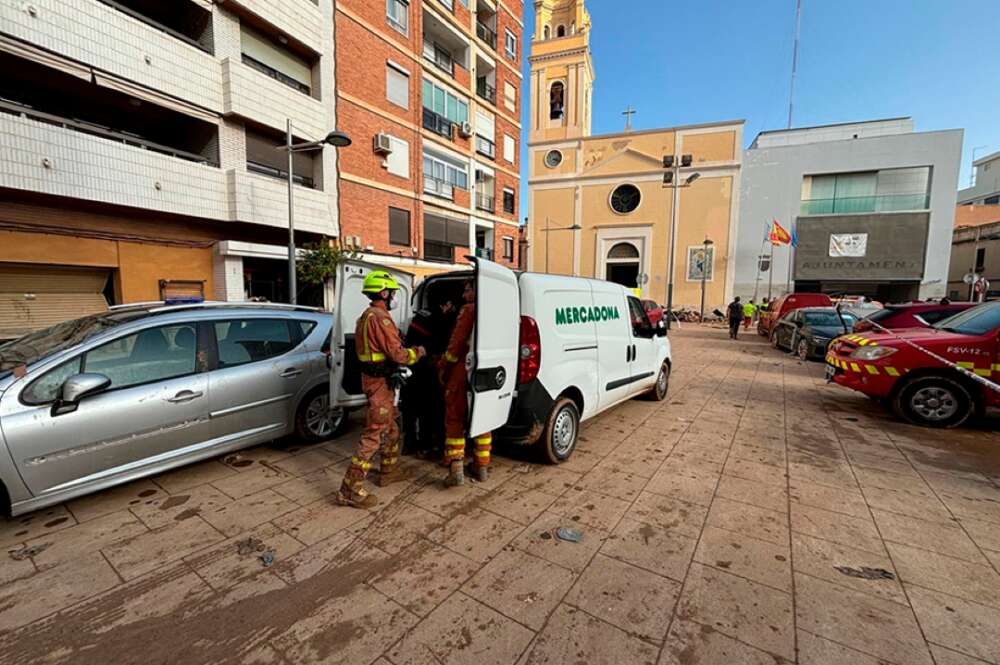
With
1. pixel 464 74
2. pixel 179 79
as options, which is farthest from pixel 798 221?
pixel 179 79

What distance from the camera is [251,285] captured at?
12.6 meters

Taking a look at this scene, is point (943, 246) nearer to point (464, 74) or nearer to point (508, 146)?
point (508, 146)

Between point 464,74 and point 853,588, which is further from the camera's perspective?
point 464,74

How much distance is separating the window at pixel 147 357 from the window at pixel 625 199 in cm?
3174

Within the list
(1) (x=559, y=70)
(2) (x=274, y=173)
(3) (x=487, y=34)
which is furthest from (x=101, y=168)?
(1) (x=559, y=70)

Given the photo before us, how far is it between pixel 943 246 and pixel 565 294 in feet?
116

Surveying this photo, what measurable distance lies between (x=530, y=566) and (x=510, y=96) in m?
25.5

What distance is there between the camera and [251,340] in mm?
4320

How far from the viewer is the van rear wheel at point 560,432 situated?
402cm

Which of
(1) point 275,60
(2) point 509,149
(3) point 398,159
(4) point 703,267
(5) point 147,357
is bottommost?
(5) point 147,357

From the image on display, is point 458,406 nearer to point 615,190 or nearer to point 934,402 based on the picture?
point 934,402

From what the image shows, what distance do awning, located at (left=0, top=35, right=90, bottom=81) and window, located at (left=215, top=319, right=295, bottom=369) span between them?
9.21 metres

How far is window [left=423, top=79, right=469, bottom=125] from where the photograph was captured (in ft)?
59.9

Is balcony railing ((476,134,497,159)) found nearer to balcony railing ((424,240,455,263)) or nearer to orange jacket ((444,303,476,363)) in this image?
balcony railing ((424,240,455,263))
